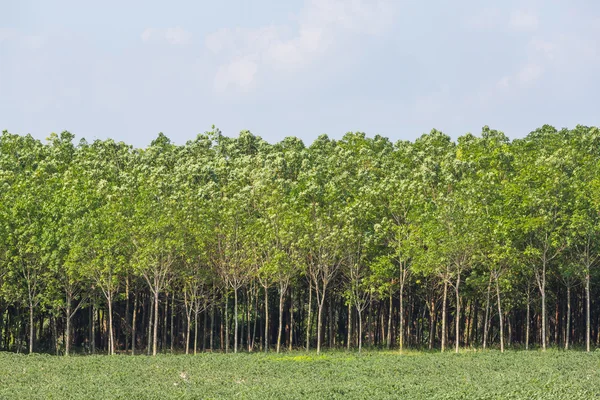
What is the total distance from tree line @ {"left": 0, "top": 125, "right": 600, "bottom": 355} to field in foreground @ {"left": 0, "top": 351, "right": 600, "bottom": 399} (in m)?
10.7

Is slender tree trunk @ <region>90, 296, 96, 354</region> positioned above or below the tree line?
below

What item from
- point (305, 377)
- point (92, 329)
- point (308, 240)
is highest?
point (308, 240)

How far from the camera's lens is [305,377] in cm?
4122

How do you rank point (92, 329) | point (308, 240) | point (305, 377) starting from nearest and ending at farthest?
point (305, 377) → point (308, 240) → point (92, 329)

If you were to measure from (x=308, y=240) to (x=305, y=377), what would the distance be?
2696 centimetres

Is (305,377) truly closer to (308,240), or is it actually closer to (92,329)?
(308,240)

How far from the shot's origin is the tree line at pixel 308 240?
65.4 metres

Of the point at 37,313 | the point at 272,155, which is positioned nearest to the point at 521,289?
the point at 272,155

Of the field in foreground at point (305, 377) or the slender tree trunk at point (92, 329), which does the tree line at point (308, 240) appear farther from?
the field in foreground at point (305, 377)

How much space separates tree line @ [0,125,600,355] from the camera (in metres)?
65.4

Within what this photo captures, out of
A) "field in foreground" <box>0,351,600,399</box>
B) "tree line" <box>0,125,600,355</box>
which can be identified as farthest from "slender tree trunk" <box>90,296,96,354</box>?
"field in foreground" <box>0,351,600,399</box>

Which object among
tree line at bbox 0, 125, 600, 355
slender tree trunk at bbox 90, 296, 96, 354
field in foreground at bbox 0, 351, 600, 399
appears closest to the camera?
field in foreground at bbox 0, 351, 600, 399

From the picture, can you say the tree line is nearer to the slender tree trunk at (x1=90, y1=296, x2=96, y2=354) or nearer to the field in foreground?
the slender tree trunk at (x1=90, y1=296, x2=96, y2=354)

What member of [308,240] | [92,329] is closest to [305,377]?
[308,240]
